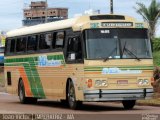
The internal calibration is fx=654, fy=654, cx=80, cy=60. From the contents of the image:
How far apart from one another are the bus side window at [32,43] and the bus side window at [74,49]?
3.64m

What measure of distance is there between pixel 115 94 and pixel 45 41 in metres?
4.77

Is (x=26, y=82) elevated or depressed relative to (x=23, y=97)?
elevated

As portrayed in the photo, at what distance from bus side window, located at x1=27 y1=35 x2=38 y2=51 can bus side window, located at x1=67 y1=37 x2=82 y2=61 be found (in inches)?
143

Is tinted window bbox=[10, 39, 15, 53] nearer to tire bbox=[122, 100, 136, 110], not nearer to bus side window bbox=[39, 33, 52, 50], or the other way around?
bus side window bbox=[39, 33, 52, 50]

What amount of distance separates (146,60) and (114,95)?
1.63m

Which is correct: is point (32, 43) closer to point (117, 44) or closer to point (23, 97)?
point (23, 97)

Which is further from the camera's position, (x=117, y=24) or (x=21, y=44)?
(x=21, y=44)

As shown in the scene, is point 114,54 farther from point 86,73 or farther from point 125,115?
point 125,115

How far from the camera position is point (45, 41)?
24312mm

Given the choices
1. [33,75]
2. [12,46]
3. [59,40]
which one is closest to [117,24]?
[59,40]

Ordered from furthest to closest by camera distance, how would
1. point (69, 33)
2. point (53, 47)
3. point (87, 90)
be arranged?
point (53, 47) → point (69, 33) → point (87, 90)

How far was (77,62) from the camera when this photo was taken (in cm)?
2117

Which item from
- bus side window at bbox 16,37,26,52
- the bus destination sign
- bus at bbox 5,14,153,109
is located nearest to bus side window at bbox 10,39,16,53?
bus side window at bbox 16,37,26,52

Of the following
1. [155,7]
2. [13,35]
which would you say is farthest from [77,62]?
[155,7]
